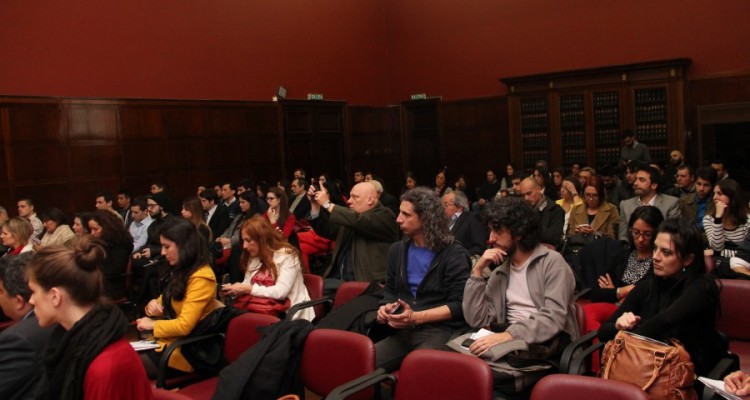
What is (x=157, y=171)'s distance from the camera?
35.5 feet

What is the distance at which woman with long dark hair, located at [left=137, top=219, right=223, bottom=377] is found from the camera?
359cm

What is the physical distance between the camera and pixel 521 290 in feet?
10.9

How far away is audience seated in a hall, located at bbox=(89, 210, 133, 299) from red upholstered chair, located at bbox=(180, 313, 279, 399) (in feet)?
9.51

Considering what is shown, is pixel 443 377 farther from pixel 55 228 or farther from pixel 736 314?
pixel 55 228

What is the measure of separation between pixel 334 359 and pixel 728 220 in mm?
3326

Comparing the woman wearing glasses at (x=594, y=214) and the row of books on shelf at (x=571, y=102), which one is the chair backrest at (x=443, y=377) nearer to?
the woman wearing glasses at (x=594, y=214)

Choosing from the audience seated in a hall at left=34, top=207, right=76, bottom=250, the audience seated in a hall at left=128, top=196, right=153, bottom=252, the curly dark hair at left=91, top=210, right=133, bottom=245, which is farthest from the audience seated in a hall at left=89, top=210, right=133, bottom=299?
the audience seated in a hall at left=128, top=196, right=153, bottom=252

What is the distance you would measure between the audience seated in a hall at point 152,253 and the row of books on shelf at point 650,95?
7680 mm

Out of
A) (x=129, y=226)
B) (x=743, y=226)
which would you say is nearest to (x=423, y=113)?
(x=129, y=226)

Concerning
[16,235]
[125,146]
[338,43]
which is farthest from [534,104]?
[16,235]

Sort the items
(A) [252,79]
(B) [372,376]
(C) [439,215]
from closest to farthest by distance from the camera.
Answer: (B) [372,376], (C) [439,215], (A) [252,79]

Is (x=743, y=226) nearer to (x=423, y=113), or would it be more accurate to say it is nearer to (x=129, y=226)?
(x=129, y=226)

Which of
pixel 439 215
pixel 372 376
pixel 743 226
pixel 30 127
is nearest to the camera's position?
pixel 372 376

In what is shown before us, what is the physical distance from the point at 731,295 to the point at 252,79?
9930mm
